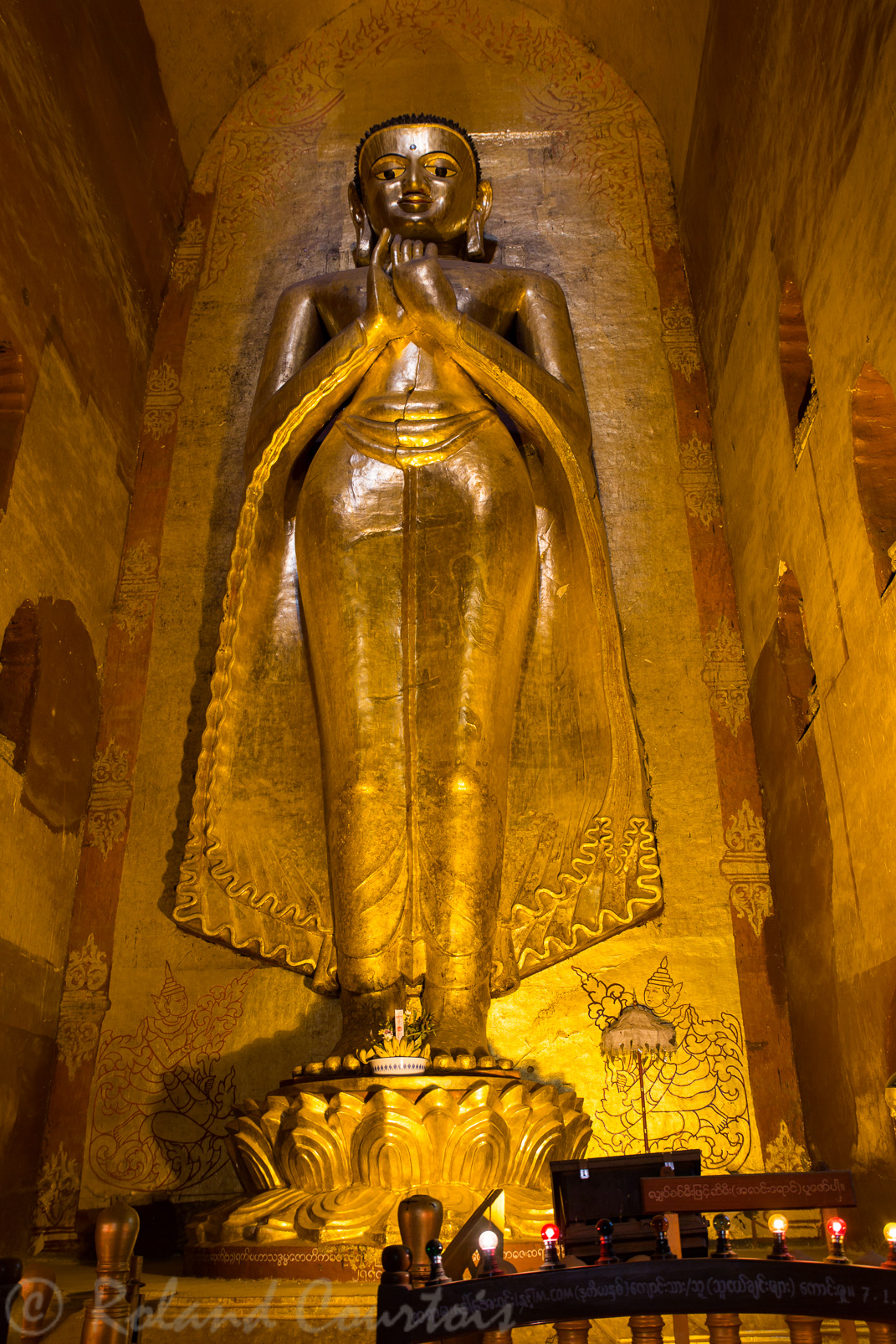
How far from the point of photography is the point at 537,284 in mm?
4113

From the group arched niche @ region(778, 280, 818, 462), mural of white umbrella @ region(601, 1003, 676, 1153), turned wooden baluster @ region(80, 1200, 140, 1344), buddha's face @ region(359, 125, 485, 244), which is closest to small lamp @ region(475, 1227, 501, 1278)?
turned wooden baluster @ region(80, 1200, 140, 1344)

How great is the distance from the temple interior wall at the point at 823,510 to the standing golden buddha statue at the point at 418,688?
1.71ft

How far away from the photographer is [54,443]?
3.78 meters

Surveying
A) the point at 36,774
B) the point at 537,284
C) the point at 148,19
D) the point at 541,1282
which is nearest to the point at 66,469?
the point at 36,774

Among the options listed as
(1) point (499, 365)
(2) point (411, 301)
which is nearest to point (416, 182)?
(2) point (411, 301)

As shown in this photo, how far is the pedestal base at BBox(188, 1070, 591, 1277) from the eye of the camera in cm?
252

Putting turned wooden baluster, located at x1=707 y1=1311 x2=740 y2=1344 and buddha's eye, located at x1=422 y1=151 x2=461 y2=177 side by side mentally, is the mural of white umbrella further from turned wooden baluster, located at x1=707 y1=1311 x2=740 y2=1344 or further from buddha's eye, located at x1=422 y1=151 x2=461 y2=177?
buddha's eye, located at x1=422 y1=151 x2=461 y2=177

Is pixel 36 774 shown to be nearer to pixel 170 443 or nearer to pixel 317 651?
pixel 317 651

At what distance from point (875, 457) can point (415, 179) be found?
216 cm

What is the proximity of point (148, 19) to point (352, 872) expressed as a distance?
3843 millimetres

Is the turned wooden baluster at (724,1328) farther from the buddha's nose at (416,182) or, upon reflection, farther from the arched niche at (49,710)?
the buddha's nose at (416,182)

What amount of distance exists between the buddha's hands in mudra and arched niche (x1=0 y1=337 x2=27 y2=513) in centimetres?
108

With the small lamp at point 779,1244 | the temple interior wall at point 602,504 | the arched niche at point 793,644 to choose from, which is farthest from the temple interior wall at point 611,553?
the small lamp at point 779,1244

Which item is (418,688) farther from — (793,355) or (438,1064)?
(793,355)
